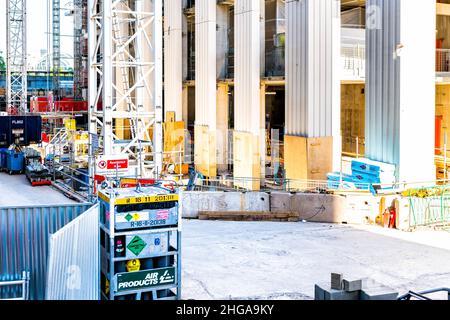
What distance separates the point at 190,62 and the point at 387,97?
82.4 ft

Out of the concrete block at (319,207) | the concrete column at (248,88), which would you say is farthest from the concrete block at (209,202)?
the concrete column at (248,88)

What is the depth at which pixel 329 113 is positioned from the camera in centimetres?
2508

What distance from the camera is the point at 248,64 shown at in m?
31.6

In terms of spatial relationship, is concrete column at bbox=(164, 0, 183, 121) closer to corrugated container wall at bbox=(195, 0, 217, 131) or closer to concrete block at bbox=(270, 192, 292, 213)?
corrugated container wall at bbox=(195, 0, 217, 131)

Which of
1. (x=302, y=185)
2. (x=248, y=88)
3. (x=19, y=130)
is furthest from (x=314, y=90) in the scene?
(x=19, y=130)

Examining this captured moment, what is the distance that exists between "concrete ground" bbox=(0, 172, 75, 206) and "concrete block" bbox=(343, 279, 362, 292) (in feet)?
44.7

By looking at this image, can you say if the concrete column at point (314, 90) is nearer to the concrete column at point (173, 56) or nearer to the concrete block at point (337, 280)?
the concrete column at point (173, 56)

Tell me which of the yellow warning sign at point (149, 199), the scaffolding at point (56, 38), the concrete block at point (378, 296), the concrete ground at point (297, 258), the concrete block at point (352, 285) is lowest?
the concrete ground at point (297, 258)

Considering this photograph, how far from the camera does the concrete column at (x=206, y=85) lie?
35.8 metres

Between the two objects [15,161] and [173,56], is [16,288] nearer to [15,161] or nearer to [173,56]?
[15,161]

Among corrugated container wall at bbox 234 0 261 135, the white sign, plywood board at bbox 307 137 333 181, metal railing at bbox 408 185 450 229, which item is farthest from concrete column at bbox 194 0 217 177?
metal railing at bbox 408 185 450 229

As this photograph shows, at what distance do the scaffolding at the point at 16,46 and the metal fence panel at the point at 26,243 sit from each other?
55.0 m
